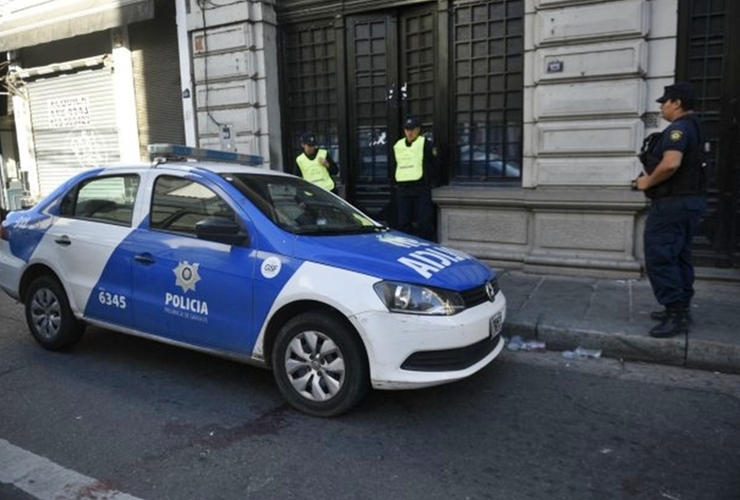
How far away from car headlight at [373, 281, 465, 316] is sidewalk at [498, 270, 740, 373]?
1.99m

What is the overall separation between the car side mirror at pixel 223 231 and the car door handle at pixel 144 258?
0.57 meters

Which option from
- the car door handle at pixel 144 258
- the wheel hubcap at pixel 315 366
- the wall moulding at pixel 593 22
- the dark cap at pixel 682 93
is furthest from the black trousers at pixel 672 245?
the car door handle at pixel 144 258

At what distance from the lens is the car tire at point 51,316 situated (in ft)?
17.1

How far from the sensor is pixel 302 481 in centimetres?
325

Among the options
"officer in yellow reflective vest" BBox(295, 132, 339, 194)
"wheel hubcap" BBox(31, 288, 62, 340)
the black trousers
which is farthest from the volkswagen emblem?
"officer in yellow reflective vest" BBox(295, 132, 339, 194)

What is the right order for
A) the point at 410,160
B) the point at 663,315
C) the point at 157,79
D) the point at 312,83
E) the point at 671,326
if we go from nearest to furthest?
the point at 671,326, the point at 663,315, the point at 410,160, the point at 312,83, the point at 157,79

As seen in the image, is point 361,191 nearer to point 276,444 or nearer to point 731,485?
→ point 276,444

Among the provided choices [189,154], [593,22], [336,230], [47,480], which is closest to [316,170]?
[189,154]

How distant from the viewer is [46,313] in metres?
5.33

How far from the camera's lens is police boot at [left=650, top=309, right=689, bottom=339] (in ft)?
16.8

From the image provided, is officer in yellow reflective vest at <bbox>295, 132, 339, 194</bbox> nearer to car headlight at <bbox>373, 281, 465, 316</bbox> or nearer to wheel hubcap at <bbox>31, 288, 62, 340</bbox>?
wheel hubcap at <bbox>31, 288, 62, 340</bbox>

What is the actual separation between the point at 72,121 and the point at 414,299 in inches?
447

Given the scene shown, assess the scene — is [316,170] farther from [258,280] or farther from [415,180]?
[258,280]

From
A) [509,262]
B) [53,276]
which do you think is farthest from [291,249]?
[509,262]
